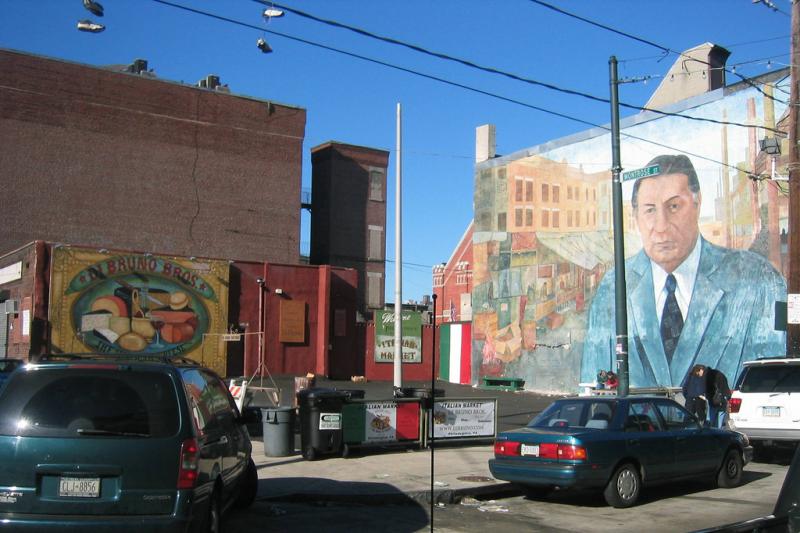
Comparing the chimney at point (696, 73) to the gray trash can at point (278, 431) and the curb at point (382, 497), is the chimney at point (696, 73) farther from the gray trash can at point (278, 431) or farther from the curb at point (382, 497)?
the curb at point (382, 497)

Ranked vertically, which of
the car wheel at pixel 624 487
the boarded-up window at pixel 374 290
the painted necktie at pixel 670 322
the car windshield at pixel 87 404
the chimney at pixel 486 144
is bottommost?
the car wheel at pixel 624 487

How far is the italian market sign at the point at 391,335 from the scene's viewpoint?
144ft

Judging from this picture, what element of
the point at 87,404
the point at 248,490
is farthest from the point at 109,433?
the point at 248,490

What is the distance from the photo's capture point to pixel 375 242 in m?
58.4

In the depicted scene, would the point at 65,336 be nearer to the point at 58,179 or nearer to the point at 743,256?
the point at 58,179

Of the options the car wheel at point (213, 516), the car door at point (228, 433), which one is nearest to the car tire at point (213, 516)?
the car wheel at point (213, 516)

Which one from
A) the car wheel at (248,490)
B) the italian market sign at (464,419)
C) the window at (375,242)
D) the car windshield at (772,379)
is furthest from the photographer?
the window at (375,242)

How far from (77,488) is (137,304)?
3177 cm

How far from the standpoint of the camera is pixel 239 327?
3950cm

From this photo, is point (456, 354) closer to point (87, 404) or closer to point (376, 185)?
point (376, 185)

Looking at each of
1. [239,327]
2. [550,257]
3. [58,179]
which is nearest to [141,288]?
[239,327]

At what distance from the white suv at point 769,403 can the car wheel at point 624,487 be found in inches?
188

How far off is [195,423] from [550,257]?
88.8ft

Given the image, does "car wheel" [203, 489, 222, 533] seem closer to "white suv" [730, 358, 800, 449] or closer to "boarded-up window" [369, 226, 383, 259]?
"white suv" [730, 358, 800, 449]
